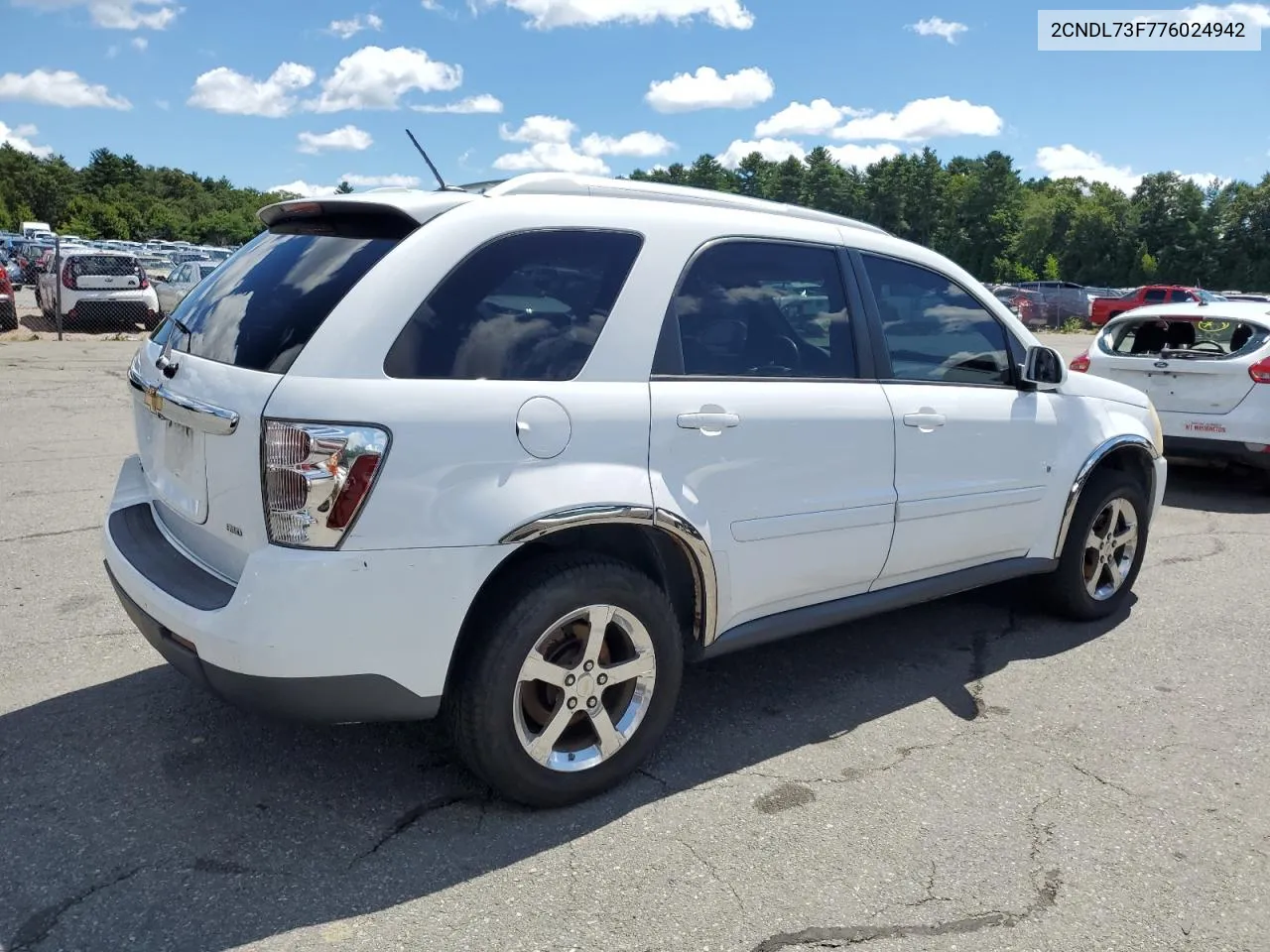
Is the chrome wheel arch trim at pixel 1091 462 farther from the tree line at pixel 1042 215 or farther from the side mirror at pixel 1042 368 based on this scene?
the tree line at pixel 1042 215

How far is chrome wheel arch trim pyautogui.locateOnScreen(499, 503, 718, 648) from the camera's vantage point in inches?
111

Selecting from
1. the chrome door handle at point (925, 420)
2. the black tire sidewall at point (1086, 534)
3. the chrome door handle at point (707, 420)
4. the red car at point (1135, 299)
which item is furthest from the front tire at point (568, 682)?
the red car at point (1135, 299)

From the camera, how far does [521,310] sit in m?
2.96

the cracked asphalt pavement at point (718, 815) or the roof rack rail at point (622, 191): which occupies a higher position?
the roof rack rail at point (622, 191)

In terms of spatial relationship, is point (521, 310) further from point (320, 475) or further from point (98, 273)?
point (98, 273)

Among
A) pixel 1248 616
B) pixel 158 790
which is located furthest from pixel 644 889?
pixel 1248 616

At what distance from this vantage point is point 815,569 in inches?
143

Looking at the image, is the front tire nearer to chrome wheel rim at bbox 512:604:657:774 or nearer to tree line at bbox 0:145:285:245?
chrome wheel rim at bbox 512:604:657:774

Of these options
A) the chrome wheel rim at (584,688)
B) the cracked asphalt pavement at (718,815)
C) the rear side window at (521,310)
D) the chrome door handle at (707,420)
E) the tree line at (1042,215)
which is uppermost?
the tree line at (1042,215)

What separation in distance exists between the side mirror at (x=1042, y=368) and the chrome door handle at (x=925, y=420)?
64cm

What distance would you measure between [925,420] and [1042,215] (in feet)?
297

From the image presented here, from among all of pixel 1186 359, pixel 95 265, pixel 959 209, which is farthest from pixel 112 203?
pixel 1186 359

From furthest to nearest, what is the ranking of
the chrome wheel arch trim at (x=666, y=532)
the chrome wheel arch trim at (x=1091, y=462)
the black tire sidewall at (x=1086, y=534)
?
the black tire sidewall at (x=1086, y=534) < the chrome wheel arch trim at (x=1091, y=462) < the chrome wheel arch trim at (x=666, y=532)

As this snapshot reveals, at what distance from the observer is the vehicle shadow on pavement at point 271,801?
8.52 feet
